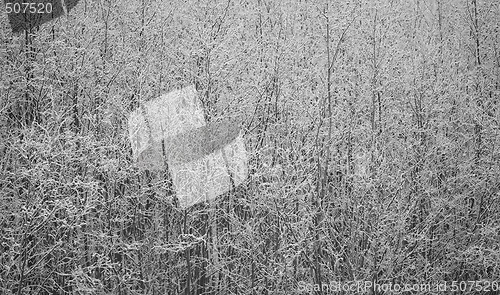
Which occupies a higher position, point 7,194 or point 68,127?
point 68,127

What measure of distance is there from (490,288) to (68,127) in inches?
219

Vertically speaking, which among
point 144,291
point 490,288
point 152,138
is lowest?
point 490,288

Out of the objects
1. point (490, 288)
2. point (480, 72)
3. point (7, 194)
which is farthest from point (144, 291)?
point (480, 72)

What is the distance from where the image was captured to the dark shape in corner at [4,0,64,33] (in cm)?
692

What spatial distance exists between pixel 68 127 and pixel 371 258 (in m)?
3.87

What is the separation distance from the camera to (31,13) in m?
7.03

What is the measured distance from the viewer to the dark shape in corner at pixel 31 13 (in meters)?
6.92

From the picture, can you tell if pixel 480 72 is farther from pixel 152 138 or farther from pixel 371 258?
pixel 152 138

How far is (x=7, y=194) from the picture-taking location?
5.81 m

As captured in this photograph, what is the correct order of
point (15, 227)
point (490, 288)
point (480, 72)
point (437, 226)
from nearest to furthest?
point (15, 227) → point (490, 288) → point (437, 226) → point (480, 72)

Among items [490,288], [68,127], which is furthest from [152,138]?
[490,288]

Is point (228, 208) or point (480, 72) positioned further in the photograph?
point (480, 72)

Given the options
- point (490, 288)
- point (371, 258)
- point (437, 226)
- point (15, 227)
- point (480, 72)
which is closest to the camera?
point (15, 227)

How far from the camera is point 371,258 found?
607cm
